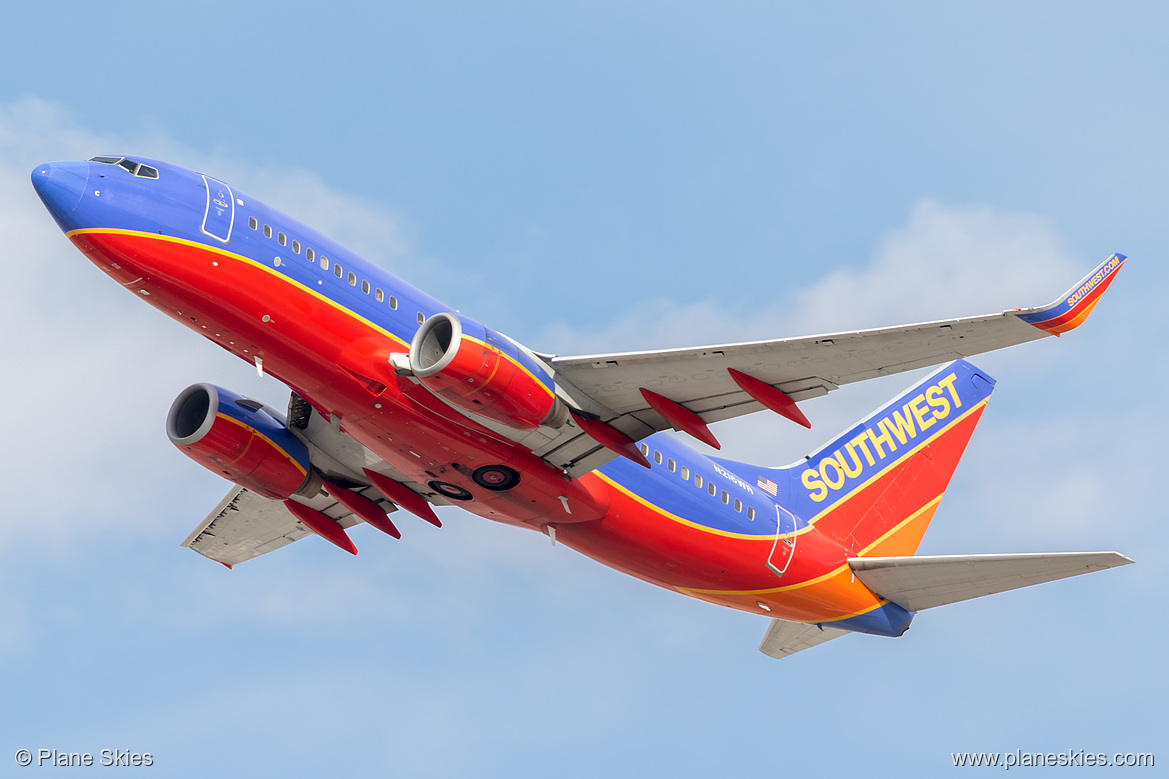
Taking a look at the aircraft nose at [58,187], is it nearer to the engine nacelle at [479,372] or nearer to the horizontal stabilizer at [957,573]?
the engine nacelle at [479,372]

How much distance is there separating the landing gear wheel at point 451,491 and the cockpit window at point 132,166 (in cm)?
928

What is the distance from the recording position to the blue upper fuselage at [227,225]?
2617 cm

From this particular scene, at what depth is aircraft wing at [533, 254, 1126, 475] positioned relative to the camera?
24938 mm

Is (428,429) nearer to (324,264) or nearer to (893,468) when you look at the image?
(324,264)

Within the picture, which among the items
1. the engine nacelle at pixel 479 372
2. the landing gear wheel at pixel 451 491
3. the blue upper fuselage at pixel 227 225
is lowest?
the landing gear wheel at pixel 451 491

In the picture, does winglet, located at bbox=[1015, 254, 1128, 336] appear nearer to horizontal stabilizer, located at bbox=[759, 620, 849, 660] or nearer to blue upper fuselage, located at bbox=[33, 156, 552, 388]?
blue upper fuselage, located at bbox=[33, 156, 552, 388]

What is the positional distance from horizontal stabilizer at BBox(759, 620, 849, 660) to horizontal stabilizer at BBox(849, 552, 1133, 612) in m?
2.97

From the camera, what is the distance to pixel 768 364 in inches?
1089

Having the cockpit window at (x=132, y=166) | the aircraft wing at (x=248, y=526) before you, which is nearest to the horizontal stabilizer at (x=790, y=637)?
the aircraft wing at (x=248, y=526)

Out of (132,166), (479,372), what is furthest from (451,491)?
(132,166)

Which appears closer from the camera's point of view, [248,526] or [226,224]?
[226,224]

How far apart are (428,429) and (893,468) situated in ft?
53.4

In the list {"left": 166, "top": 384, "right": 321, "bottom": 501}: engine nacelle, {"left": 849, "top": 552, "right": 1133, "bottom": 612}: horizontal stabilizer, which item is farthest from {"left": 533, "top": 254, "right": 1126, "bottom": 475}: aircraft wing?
{"left": 166, "top": 384, "right": 321, "bottom": 501}: engine nacelle

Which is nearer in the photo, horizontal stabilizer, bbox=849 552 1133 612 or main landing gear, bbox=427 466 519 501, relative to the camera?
main landing gear, bbox=427 466 519 501
